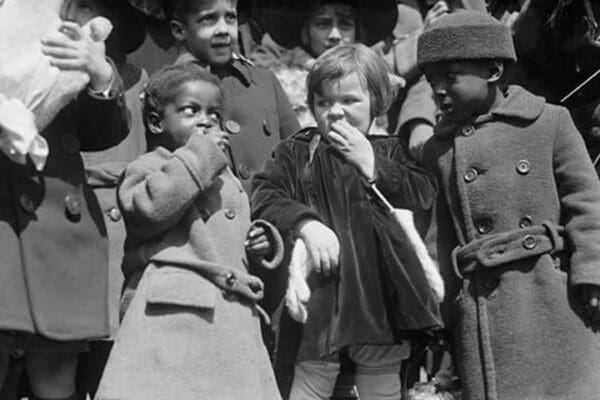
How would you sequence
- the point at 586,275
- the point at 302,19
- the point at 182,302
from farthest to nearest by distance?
the point at 302,19, the point at 586,275, the point at 182,302

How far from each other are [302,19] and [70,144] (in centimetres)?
166

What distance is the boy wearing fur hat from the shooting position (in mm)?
4215

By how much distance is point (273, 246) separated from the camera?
13.9ft

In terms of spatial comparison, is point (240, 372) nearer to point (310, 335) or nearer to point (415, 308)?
point (310, 335)

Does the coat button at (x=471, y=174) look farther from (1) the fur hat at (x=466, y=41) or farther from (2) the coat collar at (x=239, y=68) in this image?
(2) the coat collar at (x=239, y=68)

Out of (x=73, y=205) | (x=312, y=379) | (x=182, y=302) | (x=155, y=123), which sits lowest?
(x=312, y=379)

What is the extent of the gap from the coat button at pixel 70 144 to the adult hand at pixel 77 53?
21 cm

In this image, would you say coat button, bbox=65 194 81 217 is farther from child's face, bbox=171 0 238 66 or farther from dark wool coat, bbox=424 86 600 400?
dark wool coat, bbox=424 86 600 400

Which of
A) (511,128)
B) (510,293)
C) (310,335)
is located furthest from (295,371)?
(511,128)

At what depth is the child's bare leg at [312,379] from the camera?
432 cm

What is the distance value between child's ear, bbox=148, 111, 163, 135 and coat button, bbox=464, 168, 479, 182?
1.08 m

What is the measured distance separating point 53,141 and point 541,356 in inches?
70.3

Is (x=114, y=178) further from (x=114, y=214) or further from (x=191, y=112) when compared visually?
Result: (x=191, y=112)

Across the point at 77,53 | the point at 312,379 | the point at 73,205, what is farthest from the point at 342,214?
the point at 77,53
